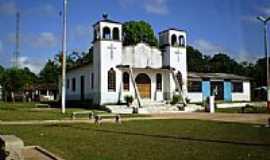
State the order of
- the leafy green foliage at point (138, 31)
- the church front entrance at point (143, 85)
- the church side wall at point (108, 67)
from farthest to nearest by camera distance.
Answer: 1. the leafy green foliage at point (138, 31)
2. the church front entrance at point (143, 85)
3. the church side wall at point (108, 67)

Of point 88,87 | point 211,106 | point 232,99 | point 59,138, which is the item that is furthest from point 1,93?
point 59,138

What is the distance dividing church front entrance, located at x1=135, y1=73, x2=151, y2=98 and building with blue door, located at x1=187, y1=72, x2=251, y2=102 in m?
4.91

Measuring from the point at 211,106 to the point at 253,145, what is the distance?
891 inches

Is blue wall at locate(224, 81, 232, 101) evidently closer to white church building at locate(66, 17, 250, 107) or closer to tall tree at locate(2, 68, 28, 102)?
white church building at locate(66, 17, 250, 107)

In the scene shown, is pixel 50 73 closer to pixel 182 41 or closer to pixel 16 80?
pixel 16 80

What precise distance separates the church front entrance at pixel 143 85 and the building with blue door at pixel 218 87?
4910mm

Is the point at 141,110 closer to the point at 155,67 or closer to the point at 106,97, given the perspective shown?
the point at 106,97

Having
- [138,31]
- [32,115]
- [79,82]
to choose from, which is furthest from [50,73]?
[32,115]

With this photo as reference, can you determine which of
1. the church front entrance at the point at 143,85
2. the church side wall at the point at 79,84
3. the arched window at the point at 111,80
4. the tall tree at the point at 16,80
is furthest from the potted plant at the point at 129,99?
the tall tree at the point at 16,80

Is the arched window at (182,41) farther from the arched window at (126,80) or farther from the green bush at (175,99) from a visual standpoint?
the arched window at (126,80)

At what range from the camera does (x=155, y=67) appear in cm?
3978

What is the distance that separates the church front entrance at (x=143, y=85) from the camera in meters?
39.0

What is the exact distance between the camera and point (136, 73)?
3894 cm

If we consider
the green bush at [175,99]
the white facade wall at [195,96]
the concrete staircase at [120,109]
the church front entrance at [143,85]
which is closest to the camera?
the concrete staircase at [120,109]
